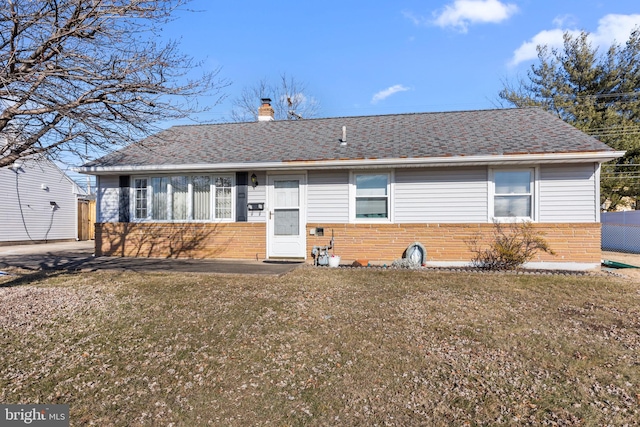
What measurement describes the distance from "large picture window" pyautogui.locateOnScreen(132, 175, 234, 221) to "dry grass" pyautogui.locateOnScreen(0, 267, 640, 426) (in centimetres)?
409

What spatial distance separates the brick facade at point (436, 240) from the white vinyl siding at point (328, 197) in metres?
0.25

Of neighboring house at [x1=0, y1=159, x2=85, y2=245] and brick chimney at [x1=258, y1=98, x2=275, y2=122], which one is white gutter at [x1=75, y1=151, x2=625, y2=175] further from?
neighboring house at [x1=0, y1=159, x2=85, y2=245]

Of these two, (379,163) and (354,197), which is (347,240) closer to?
(354,197)

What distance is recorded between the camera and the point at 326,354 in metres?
3.75

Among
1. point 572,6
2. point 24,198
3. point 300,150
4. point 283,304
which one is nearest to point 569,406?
point 283,304

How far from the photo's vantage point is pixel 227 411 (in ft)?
9.24

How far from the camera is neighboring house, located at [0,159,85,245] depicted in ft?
53.8

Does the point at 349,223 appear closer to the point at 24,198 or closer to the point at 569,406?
the point at 569,406

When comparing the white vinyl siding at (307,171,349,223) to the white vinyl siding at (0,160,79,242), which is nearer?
the white vinyl siding at (307,171,349,223)

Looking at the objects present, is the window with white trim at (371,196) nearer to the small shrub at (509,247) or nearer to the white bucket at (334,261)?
Result: the white bucket at (334,261)
